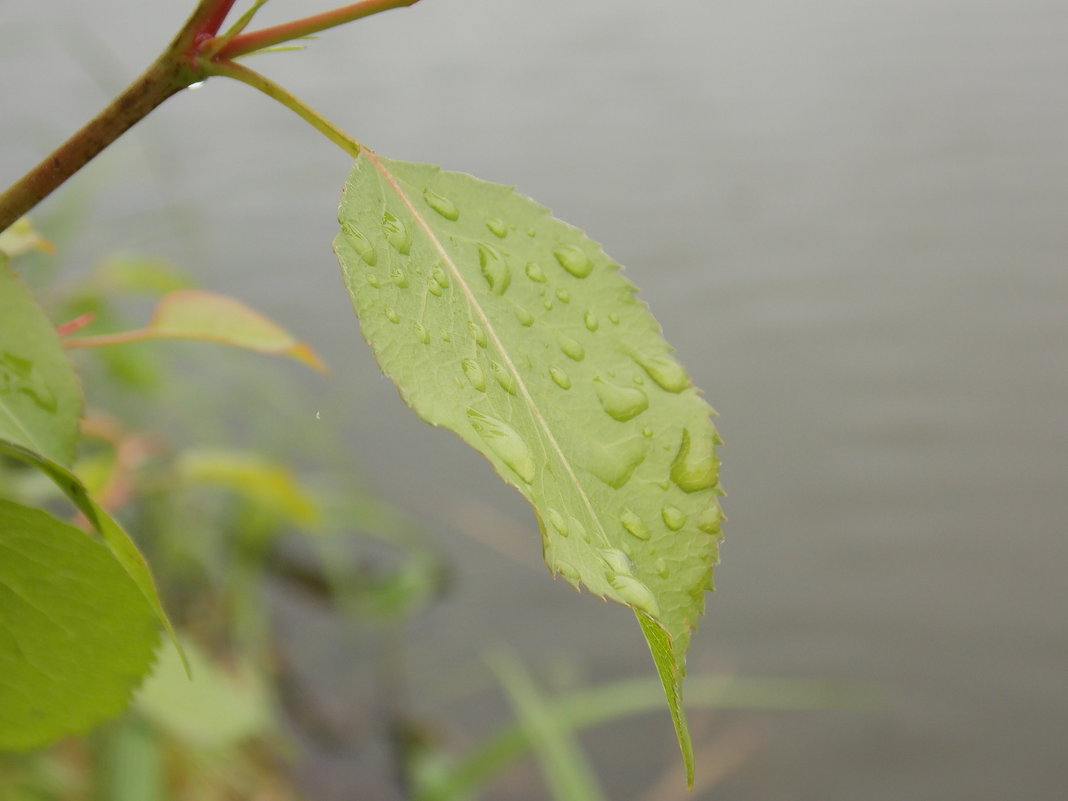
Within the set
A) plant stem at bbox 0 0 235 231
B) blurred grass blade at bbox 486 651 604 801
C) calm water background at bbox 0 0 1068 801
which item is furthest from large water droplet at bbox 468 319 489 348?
calm water background at bbox 0 0 1068 801

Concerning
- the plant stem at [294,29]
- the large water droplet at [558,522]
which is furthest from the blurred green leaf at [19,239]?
the large water droplet at [558,522]

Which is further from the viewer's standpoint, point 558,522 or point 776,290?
point 776,290

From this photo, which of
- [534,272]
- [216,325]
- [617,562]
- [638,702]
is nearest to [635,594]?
[617,562]

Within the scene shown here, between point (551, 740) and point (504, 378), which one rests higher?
point (504, 378)

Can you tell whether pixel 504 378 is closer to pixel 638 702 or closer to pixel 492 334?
pixel 492 334

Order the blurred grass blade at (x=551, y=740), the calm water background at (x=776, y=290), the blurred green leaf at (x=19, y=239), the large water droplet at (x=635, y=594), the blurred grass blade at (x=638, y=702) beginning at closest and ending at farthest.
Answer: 1. the large water droplet at (x=635, y=594)
2. the blurred green leaf at (x=19, y=239)
3. the blurred grass blade at (x=551, y=740)
4. the blurred grass blade at (x=638, y=702)
5. the calm water background at (x=776, y=290)

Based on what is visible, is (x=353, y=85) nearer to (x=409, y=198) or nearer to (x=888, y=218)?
(x=888, y=218)

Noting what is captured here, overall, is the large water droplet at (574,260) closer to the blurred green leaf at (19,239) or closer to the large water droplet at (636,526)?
the large water droplet at (636,526)
